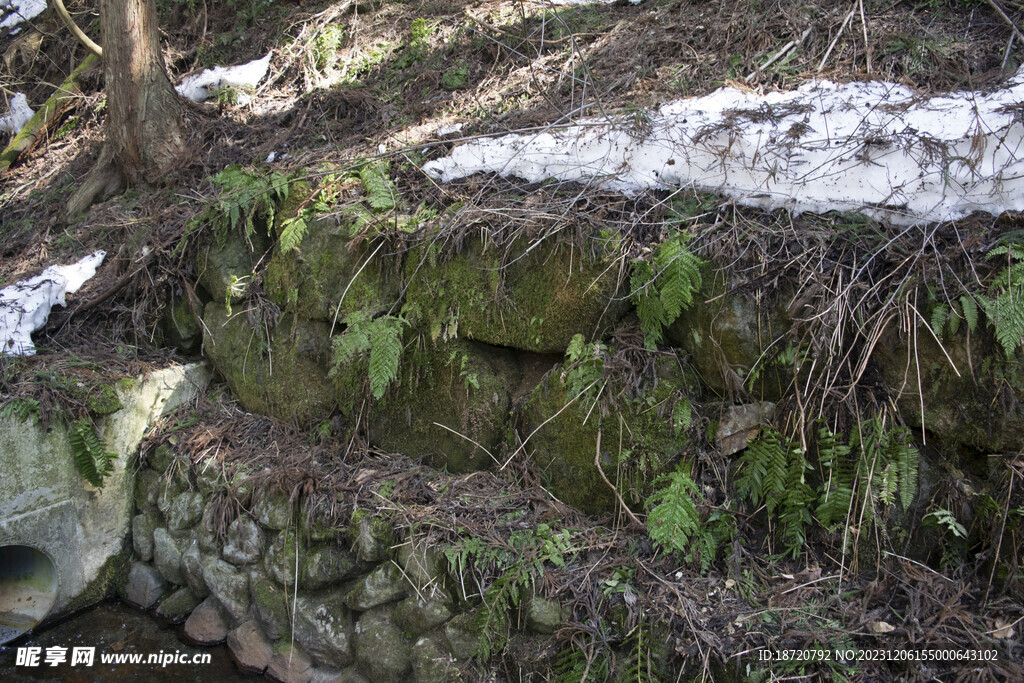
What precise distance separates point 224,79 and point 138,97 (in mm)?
1032

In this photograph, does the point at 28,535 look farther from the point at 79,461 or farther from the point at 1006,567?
the point at 1006,567

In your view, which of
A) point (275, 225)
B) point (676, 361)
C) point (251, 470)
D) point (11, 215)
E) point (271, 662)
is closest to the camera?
point (676, 361)

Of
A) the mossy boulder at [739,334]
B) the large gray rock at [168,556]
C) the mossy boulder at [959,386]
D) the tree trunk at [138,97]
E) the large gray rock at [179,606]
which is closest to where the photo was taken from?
the mossy boulder at [959,386]

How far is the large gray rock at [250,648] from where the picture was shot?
4.28 metres

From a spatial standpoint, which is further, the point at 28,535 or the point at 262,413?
the point at 262,413

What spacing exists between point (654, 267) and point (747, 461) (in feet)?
3.74

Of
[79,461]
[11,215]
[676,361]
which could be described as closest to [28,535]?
[79,461]

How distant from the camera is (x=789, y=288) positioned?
3.36m

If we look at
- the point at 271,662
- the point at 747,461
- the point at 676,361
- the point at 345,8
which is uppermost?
A: the point at 345,8

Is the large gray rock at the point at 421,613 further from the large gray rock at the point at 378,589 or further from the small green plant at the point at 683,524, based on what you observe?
the small green plant at the point at 683,524

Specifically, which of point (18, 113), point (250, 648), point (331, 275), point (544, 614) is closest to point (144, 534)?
point (250, 648)

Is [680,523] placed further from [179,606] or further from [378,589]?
[179,606]

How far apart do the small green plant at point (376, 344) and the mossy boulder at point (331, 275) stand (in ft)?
0.75

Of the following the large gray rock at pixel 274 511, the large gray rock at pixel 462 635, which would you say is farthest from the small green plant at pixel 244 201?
the large gray rock at pixel 462 635
